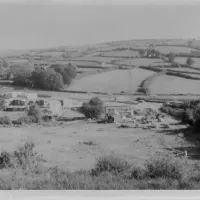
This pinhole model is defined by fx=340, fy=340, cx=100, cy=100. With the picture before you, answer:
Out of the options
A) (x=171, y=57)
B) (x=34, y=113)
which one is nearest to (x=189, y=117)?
(x=171, y=57)

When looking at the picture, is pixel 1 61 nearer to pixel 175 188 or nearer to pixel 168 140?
pixel 168 140

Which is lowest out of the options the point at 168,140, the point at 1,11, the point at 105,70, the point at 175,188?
the point at 168,140

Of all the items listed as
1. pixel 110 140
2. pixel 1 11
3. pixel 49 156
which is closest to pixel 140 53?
pixel 110 140

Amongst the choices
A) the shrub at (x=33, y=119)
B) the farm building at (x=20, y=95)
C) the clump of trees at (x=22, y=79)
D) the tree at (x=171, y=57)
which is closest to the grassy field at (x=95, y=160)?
the shrub at (x=33, y=119)

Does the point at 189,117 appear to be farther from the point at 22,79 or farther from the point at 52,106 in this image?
the point at 22,79

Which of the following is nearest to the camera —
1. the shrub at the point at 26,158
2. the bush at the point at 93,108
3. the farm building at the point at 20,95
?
the shrub at the point at 26,158

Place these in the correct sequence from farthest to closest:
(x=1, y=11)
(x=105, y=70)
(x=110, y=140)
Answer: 1. (x=105, y=70)
2. (x=110, y=140)
3. (x=1, y=11)

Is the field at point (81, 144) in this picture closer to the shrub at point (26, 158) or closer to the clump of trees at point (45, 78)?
the shrub at point (26, 158)
